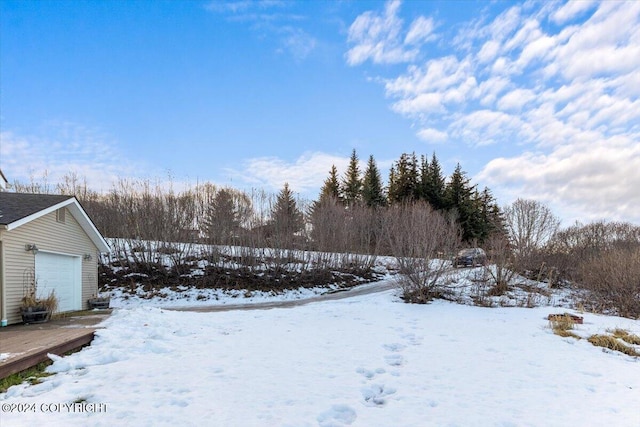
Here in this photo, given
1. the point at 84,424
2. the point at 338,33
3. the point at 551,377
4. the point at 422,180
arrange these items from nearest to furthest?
the point at 84,424, the point at 551,377, the point at 338,33, the point at 422,180

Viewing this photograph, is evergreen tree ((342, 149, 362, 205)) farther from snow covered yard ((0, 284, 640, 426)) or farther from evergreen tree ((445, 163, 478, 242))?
snow covered yard ((0, 284, 640, 426))

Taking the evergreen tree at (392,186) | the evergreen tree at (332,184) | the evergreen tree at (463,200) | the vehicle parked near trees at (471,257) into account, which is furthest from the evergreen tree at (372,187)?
the vehicle parked near trees at (471,257)

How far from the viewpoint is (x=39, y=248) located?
10.8 meters

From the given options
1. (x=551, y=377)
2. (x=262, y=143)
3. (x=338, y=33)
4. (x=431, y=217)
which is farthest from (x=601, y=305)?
(x=262, y=143)

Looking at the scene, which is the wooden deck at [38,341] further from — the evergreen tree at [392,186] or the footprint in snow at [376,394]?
the evergreen tree at [392,186]

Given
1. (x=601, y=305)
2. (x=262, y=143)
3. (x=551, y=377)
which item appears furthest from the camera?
(x=262, y=143)

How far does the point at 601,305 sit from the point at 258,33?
15828 mm

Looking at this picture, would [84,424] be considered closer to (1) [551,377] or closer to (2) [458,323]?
(1) [551,377]

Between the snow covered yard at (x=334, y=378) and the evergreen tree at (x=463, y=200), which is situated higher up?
the evergreen tree at (x=463, y=200)

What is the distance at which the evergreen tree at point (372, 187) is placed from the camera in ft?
113

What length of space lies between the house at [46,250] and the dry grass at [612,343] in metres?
14.0

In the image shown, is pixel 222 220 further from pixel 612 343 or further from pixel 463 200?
pixel 463 200

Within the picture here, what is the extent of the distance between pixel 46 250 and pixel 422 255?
40.4ft

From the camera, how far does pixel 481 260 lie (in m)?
15.2
